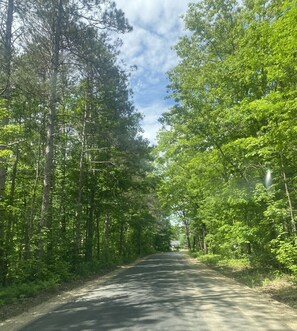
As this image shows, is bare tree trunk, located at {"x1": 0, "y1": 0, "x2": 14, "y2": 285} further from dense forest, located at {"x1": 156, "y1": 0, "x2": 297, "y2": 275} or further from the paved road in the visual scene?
dense forest, located at {"x1": 156, "y1": 0, "x2": 297, "y2": 275}

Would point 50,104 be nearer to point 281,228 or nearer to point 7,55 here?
point 7,55

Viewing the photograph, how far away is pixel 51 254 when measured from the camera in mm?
14930

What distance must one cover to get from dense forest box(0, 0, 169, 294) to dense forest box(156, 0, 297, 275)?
3843 mm

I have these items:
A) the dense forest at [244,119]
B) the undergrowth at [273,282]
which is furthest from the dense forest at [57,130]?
the undergrowth at [273,282]

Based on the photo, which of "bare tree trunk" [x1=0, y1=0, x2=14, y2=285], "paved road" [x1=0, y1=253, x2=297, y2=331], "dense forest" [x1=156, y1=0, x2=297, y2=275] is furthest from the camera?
"bare tree trunk" [x1=0, y1=0, x2=14, y2=285]

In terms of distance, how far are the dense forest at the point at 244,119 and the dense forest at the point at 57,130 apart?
384 centimetres

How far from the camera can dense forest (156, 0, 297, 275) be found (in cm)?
951

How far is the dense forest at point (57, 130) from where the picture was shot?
1222 centimetres

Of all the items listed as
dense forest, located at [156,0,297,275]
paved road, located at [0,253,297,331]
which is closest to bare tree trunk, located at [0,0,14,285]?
paved road, located at [0,253,297,331]

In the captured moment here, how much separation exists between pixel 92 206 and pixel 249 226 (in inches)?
455

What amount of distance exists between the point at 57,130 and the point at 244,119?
1220 cm

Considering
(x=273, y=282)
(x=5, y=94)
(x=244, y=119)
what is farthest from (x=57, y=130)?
(x=273, y=282)

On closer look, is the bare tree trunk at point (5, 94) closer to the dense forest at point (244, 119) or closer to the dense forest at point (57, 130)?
the dense forest at point (57, 130)

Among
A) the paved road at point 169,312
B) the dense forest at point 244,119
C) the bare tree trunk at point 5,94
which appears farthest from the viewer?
the bare tree trunk at point 5,94
